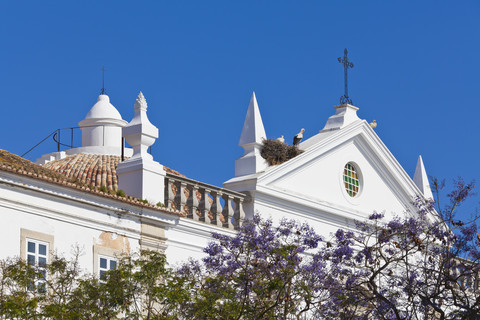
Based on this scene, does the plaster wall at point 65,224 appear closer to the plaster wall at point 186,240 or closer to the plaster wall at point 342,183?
the plaster wall at point 186,240

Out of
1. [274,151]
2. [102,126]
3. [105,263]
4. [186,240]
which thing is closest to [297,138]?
[274,151]

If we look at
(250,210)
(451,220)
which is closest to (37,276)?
(451,220)

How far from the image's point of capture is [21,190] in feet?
67.7

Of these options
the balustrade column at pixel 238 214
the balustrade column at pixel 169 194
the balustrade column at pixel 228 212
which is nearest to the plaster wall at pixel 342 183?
the balustrade column at pixel 238 214

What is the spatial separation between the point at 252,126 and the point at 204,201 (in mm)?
3239

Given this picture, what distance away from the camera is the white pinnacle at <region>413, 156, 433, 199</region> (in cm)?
3140

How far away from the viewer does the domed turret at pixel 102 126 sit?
32875mm

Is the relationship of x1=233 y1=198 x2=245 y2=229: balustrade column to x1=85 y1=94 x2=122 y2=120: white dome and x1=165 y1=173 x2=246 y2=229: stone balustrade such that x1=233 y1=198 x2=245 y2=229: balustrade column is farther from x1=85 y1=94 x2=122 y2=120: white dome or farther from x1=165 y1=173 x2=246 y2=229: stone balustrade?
x1=85 y1=94 x2=122 y2=120: white dome

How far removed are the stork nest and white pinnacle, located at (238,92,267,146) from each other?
221 millimetres

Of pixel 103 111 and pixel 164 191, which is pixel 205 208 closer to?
pixel 164 191

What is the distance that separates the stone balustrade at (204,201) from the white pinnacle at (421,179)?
715 cm

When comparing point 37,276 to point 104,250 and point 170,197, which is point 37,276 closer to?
point 104,250

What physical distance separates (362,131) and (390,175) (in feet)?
5.25

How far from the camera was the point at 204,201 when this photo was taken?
81.6 ft
